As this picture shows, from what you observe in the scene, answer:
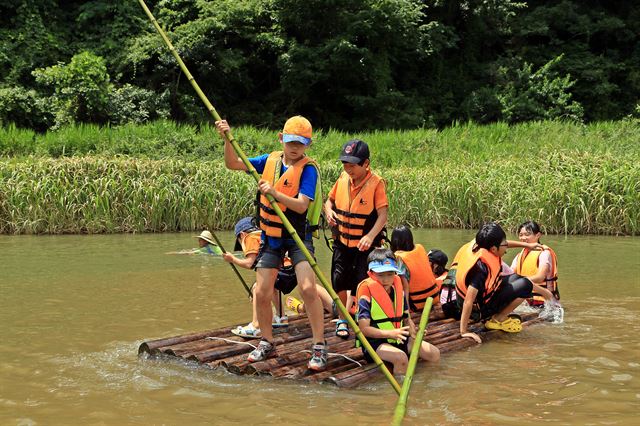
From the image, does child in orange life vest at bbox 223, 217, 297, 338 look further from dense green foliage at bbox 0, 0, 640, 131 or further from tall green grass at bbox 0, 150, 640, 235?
dense green foliage at bbox 0, 0, 640, 131

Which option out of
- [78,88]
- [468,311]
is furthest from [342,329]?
[78,88]

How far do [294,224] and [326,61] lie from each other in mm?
20560

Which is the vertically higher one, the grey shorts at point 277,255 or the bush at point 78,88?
the bush at point 78,88

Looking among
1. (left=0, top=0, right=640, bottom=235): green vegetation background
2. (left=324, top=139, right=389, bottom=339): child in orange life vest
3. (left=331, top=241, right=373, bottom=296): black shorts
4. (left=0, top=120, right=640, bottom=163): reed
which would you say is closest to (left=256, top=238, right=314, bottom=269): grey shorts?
(left=324, top=139, right=389, bottom=339): child in orange life vest

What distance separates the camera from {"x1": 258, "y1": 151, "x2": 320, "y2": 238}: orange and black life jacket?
529 centimetres

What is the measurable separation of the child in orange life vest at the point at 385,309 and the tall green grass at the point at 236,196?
8.42m

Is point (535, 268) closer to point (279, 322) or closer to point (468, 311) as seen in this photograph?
point (468, 311)

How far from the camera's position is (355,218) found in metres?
6.14

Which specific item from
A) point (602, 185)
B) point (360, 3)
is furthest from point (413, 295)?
point (360, 3)

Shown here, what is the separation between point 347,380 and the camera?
16.8 ft

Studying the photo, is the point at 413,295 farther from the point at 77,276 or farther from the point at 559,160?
the point at 559,160

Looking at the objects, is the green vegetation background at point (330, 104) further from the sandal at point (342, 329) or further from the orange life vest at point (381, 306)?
the orange life vest at point (381, 306)

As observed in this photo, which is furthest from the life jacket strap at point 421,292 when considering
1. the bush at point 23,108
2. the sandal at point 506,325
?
the bush at point 23,108

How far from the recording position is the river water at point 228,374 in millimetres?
4578
